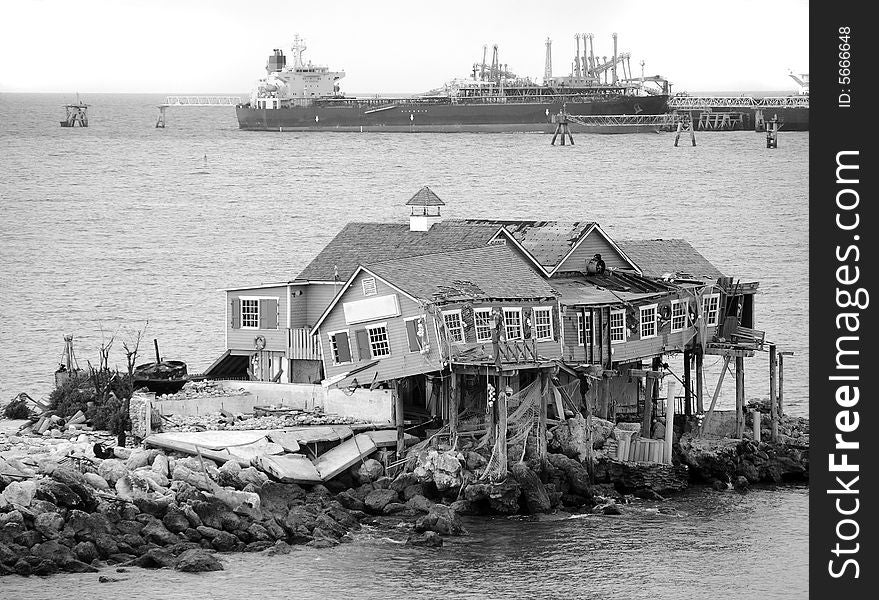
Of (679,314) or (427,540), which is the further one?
(679,314)

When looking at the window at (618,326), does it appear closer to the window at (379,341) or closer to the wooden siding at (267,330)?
the window at (379,341)

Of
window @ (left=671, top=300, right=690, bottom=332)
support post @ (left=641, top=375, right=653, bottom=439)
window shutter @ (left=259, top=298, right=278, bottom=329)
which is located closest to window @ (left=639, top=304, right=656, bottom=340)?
window @ (left=671, top=300, right=690, bottom=332)

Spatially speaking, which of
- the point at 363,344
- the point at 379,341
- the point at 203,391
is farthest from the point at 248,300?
the point at 379,341

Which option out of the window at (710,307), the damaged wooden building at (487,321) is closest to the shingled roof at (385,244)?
the damaged wooden building at (487,321)

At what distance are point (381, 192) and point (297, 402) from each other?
306ft

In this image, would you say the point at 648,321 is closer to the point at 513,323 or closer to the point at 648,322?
the point at 648,322

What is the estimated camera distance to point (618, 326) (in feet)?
147

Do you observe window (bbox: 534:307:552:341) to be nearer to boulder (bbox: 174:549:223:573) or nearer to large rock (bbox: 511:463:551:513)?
large rock (bbox: 511:463:551:513)

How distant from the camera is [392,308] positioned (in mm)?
42719

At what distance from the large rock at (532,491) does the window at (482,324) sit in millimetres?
3445

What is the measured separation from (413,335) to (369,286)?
1.68 metres

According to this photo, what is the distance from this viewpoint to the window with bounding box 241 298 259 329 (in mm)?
47156
